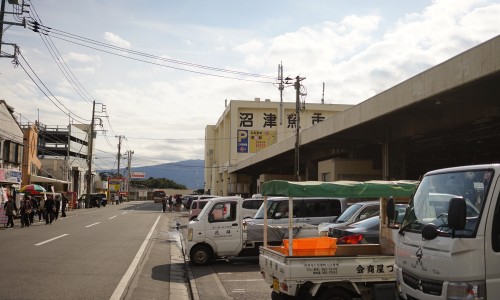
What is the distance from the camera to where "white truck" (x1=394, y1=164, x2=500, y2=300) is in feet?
16.3

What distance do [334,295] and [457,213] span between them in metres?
2.99

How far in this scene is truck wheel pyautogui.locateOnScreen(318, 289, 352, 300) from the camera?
7.31m

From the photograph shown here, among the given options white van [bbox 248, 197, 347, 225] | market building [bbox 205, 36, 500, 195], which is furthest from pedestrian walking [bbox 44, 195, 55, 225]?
white van [bbox 248, 197, 347, 225]

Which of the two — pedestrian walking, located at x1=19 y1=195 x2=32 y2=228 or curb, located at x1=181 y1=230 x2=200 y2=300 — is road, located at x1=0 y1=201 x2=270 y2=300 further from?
pedestrian walking, located at x1=19 y1=195 x2=32 y2=228

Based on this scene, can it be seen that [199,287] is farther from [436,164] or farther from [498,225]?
[436,164]

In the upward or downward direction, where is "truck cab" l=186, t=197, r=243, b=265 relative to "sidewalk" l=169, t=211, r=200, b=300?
upward

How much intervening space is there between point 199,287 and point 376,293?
4679 mm

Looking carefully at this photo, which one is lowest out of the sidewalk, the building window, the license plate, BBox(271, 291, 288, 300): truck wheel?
the sidewalk

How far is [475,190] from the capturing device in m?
5.36

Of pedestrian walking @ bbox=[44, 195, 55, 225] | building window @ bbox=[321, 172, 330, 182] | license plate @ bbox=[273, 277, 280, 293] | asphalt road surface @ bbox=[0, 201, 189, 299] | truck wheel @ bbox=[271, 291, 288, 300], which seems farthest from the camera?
building window @ bbox=[321, 172, 330, 182]

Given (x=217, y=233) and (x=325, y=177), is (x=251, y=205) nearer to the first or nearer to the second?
(x=217, y=233)

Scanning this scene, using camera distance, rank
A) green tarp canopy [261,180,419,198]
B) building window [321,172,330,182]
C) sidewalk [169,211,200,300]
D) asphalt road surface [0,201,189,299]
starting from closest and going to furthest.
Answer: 1. green tarp canopy [261,180,419,198]
2. asphalt road surface [0,201,189,299]
3. sidewalk [169,211,200,300]
4. building window [321,172,330,182]

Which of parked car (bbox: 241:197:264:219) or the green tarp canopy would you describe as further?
parked car (bbox: 241:197:264:219)

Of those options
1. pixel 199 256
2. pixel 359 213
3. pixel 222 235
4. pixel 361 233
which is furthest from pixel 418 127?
pixel 361 233
